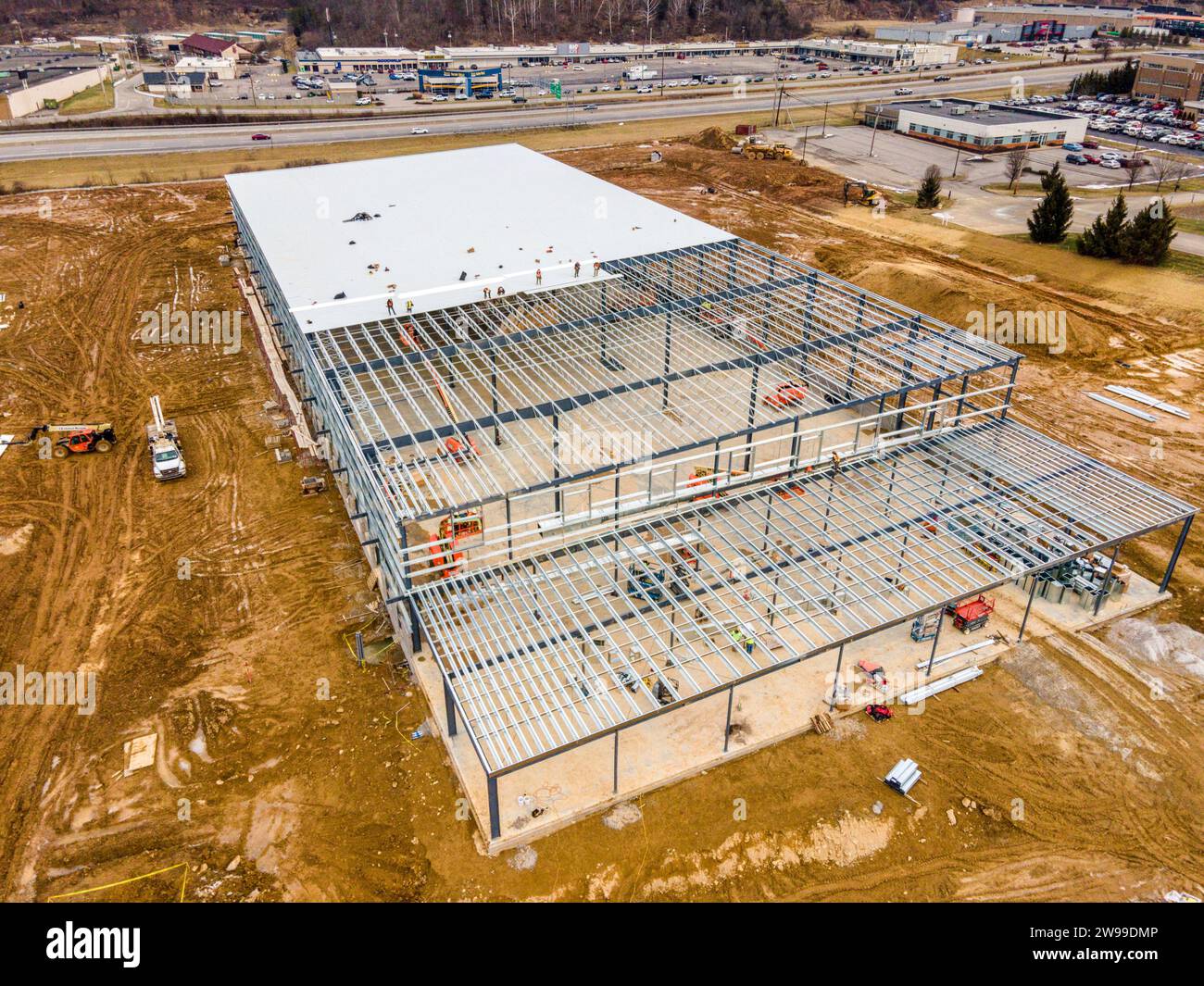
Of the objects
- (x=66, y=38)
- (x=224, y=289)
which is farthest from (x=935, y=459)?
(x=66, y=38)

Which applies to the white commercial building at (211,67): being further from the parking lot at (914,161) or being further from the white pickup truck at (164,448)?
the white pickup truck at (164,448)

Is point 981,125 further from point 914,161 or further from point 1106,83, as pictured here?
point 1106,83

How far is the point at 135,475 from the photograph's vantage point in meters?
26.8

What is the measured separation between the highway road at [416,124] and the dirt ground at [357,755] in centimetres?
A: 5155

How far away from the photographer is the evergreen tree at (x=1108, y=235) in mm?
42344

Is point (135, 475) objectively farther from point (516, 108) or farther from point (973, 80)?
point (973, 80)

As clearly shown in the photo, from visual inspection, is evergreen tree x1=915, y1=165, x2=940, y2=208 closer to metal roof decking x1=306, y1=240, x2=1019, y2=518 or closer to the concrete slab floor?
metal roof decking x1=306, y1=240, x2=1019, y2=518

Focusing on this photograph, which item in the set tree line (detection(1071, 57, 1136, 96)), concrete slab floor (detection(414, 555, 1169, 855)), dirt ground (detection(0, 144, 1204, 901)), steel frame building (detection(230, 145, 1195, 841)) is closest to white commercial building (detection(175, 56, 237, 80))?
steel frame building (detection(230, 145, 1195, 841))

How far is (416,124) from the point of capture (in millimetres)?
78062

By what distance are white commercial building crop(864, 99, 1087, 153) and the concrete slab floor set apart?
6137 centimetres

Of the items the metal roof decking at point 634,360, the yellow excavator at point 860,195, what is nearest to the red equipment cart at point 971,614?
the metal roof decking at point 634,360

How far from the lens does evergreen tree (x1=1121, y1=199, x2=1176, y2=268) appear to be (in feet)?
135

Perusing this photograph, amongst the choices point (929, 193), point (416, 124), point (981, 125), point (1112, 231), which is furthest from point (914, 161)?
point (416, 124)

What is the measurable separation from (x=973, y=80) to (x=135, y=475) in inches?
4651
